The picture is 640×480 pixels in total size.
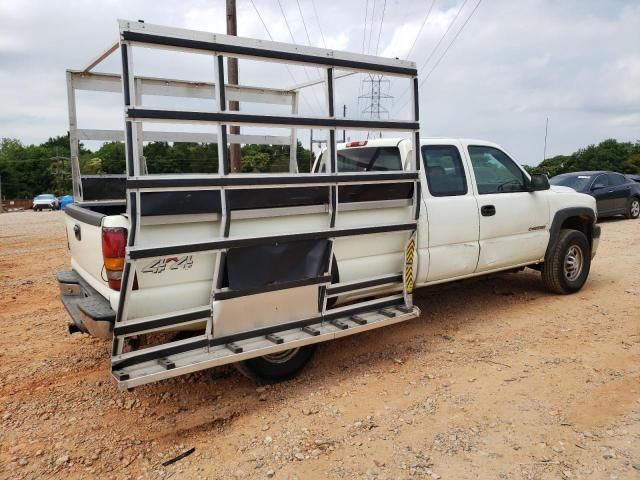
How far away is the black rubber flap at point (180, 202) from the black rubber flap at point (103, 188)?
1.96 meters

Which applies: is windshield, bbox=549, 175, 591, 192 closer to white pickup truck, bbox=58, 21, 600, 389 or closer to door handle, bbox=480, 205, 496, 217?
white pickup truck, bbox=58, 21, 600, 389

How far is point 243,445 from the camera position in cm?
326

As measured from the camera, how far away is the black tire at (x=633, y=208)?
1483 centimetres

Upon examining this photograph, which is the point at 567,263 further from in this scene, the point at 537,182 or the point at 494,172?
the point at 494,172

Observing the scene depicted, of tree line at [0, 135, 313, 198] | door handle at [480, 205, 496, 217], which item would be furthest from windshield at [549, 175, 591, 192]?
tree line at [0, 135, 313, 198]

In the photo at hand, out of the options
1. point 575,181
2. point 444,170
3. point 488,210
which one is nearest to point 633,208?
point 575,181

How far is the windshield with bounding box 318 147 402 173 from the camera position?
4.86 metres

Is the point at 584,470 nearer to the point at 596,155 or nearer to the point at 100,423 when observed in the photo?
the point at 100,423

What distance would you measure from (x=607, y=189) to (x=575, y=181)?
3.83 ft

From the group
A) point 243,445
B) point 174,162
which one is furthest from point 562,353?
point 174,162

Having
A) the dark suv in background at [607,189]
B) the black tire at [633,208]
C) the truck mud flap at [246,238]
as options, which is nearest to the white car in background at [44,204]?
the dark suv in background at [607,189]

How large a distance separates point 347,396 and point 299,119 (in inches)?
82.4

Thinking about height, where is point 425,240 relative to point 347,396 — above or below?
above

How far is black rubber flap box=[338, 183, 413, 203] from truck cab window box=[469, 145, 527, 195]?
124cm
